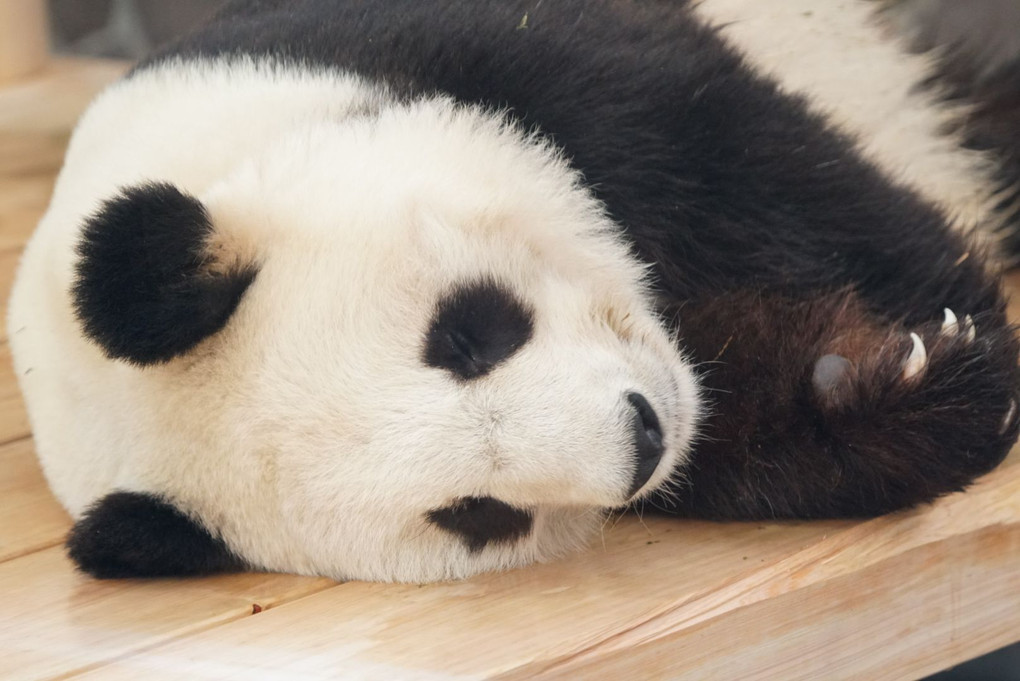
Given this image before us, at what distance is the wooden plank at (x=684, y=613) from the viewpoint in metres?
1.51

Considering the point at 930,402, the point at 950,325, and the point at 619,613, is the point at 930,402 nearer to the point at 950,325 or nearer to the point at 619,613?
the point at 950,325

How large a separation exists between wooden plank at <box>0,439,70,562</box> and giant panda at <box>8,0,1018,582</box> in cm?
11

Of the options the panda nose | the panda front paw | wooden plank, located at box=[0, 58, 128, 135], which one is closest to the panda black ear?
the panda nose

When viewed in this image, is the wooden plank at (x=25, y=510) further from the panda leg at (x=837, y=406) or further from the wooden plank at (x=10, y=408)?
the panda leg at (x=837, y=406)

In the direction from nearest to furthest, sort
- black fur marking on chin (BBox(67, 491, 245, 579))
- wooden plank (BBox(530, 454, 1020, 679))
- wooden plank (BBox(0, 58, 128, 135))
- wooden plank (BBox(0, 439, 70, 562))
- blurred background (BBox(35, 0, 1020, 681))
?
wooden plank (BBox(530, 454, 1020, 679)) → black fur marking on chin (BBox(67, 491, 245, 579)) → wooden plank (BBox(0, 439, 70, 562)) → blurred background (BBox(35, 0, 1020, 681)) → wooden plank (BBox(0, 58, 128, 135))

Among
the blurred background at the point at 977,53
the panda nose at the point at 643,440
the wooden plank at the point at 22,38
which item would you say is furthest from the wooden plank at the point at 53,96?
the panda nose at the point at 643,440

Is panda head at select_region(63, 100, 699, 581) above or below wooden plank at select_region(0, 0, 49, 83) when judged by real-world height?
above

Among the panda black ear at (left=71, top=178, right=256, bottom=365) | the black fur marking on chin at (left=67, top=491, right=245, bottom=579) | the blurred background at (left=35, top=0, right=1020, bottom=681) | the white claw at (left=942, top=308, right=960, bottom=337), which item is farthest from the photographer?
the blurred background at (left=35, top=0, right=1020, bottom=681)

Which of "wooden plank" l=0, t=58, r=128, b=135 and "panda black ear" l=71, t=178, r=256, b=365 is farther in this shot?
"wooden plank" l=0, t=58, r=128, b=135

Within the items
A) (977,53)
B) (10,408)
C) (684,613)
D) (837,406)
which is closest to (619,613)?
(684,613)

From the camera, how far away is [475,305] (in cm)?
160

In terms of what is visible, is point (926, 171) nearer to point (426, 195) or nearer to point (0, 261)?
point (426, 195)

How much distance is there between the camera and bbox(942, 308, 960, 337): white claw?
5.74ft

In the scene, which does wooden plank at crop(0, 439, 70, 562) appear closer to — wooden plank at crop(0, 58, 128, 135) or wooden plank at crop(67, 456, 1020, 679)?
wooden plank at crop(67, 456, 1020, 679)
